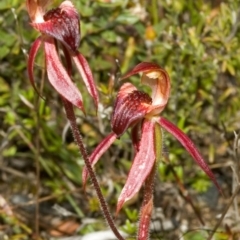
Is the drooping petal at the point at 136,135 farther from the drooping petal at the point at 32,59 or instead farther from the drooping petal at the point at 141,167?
the drooping petal at the point at 32,59

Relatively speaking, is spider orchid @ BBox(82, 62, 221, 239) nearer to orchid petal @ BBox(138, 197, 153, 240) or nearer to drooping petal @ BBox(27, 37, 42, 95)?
orchid petal @ BBox(138, 197, 153, 240)

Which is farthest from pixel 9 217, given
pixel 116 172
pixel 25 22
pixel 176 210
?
pixel 25 22

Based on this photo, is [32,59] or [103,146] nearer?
[32,59]

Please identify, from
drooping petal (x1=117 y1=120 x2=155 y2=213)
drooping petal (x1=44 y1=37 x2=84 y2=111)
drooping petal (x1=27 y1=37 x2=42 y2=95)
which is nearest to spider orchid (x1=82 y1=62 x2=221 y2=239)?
drooping petal (x1=117 y1=120 x2=155 y2=213)

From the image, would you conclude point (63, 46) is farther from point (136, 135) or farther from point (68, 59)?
point (136, 135)

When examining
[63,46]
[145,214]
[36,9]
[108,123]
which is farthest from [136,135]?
[108,123]

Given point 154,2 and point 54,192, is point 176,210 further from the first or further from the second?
point 154,2
